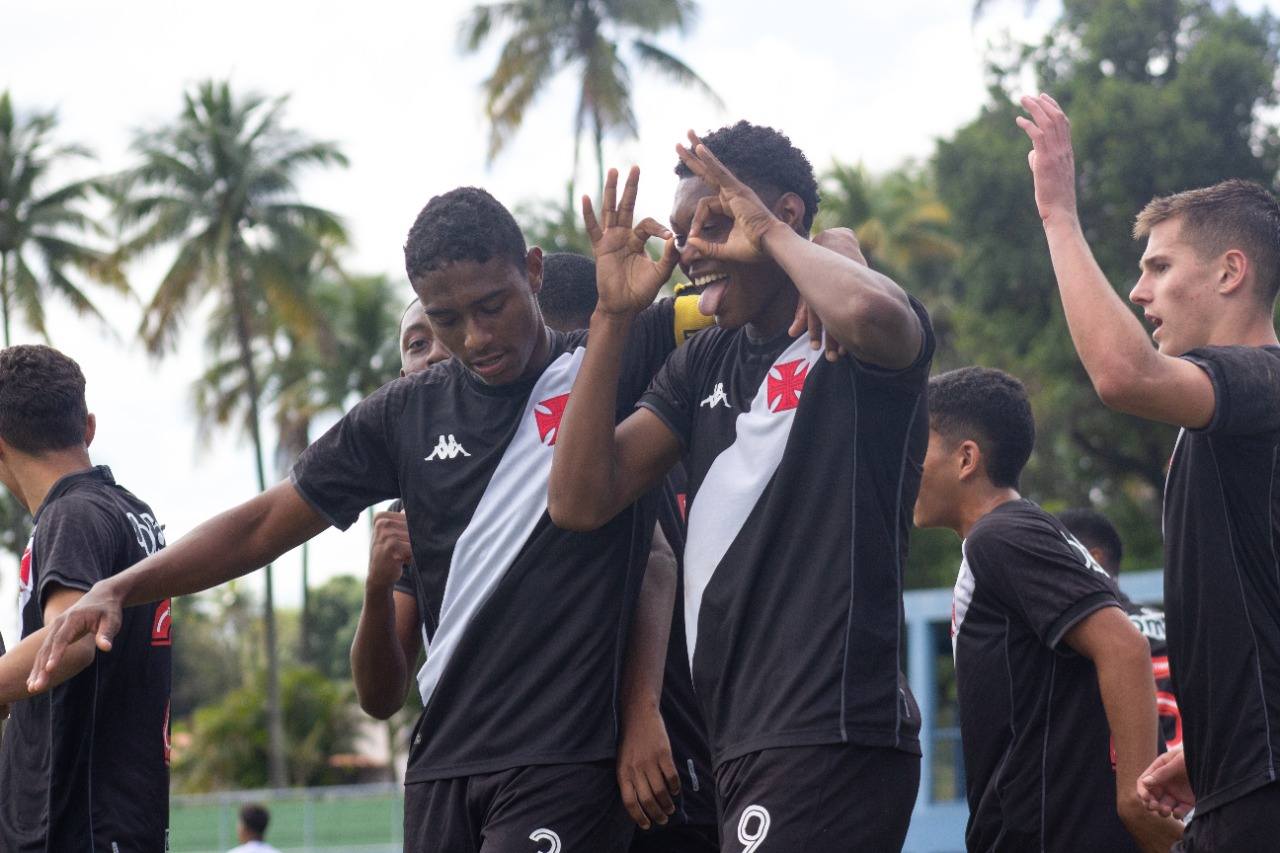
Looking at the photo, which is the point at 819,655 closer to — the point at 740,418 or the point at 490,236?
the point at 740,418

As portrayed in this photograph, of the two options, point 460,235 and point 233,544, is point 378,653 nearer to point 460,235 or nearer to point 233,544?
point 233,544

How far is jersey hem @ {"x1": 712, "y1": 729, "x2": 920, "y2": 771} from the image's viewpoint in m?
3.51

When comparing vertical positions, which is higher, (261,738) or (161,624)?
(161,624)

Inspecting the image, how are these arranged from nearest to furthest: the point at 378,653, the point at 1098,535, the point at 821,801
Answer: the point at 821,801, the point at 378,653, the point at 1098,535

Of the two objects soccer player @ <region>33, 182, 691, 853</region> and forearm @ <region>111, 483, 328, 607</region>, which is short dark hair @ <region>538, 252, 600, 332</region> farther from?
forearm @ <region>111, 483, 328, 607</region>

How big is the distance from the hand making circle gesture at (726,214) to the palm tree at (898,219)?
33.4 m

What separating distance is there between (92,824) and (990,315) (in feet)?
86.6

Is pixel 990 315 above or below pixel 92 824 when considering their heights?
above

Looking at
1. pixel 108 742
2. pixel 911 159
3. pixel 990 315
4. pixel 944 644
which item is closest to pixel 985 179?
pixel 990 315

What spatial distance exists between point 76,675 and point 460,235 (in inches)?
69.1

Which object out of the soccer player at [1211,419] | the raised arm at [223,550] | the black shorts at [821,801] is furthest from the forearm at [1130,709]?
the raised arm at [223,550]

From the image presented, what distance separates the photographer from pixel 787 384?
150 inches

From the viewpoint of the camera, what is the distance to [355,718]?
127 ft

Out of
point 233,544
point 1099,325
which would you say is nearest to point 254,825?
point 233,544
